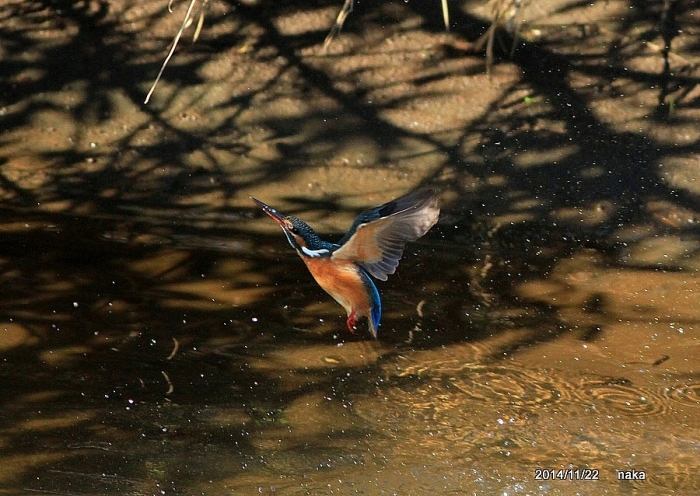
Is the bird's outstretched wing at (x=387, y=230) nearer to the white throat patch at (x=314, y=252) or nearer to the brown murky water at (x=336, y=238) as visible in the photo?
the white throat patch at (x=314, y=252)

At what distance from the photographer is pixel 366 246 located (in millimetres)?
3695

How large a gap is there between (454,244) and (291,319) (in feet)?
4.32

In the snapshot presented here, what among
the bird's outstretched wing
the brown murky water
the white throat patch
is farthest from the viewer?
→ the brown murky water

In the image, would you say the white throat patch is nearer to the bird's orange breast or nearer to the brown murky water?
the bird's orange breast

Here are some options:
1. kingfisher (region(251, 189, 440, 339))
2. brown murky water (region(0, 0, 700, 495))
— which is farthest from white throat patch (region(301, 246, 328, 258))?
brown murky water (region(0, 0, 700, 495))

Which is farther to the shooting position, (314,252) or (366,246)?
(314,252)

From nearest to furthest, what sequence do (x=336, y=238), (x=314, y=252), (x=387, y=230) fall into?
1. (x=387, y=230)
2. (x=314, y=252)
3. (x=336, y=238)

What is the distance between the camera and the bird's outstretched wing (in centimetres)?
351

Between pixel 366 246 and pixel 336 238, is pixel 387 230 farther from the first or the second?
pixel 336 238

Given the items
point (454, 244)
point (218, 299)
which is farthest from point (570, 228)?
point (218, 299)

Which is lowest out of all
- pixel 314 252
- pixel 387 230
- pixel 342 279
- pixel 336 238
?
pixel 336 238

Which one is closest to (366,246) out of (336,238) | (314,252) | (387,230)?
(387,230)

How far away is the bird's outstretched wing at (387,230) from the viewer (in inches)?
138

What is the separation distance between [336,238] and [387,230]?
2.16 meters
